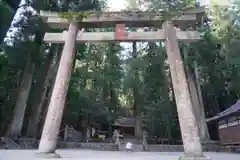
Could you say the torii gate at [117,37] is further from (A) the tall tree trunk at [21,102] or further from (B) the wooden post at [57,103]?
(A) the tall tree trunk at [21,102]

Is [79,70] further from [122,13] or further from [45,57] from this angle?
[122,13]

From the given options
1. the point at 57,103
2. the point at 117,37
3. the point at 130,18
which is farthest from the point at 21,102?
the point at 130,18

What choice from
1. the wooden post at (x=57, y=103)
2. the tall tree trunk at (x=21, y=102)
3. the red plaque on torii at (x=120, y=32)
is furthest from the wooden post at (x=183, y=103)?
the tall tree trunk at (x=21, y=102)

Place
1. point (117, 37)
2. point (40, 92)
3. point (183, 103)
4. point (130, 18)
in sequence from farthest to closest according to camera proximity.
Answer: point (40, 92), point (130, 18), point (117, 37), point (183, 103)

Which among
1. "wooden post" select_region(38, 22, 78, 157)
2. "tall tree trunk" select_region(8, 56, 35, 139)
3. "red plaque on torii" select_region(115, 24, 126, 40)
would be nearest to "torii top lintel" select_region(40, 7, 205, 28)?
"red plaque on torii" select_region(115, 24, 126, 40)

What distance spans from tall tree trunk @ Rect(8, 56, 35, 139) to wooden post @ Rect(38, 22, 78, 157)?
33.9 ft

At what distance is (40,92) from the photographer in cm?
1950

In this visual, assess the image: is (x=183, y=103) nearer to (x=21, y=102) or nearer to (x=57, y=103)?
(x=57, y=103)

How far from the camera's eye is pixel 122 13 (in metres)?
9.39

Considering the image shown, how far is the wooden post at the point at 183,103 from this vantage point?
7398 mm

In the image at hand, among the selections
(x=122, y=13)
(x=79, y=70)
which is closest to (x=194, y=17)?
(x=122, y=13)

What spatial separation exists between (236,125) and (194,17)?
1069 centimetres

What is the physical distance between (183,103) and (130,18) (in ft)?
11.4

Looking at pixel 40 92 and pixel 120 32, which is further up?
pixel 40 92
